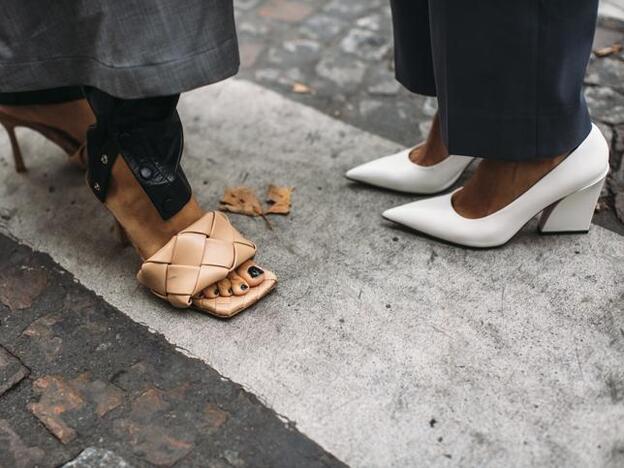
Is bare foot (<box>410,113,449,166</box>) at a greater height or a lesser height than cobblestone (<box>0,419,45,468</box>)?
greater

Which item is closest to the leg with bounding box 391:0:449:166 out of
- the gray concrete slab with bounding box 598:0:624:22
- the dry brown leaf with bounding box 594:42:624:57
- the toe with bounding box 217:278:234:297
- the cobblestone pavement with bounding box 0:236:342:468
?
the toe with bounding box 217:278:234:297

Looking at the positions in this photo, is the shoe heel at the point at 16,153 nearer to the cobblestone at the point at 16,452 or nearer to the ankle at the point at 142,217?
the ankle at the point at 142,217

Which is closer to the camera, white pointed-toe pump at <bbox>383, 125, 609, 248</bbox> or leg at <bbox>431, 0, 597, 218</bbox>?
leg at <bbox>431, 0, 597, 218</bbox>

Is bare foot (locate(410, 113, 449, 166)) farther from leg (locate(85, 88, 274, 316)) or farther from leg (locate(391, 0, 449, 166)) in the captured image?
leg (locate(85, 88, 274, 316))

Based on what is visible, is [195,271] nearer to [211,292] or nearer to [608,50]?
[211,292]

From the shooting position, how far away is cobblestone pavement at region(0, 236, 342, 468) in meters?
1.22

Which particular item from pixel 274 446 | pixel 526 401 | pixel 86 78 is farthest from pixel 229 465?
pixel 86 78

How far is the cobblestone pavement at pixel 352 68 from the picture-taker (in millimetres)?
2025

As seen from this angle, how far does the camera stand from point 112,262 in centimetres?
162

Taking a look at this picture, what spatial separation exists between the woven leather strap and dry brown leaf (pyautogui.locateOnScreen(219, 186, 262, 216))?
0.28 meters

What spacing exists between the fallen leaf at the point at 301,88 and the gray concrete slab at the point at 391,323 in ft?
1.22

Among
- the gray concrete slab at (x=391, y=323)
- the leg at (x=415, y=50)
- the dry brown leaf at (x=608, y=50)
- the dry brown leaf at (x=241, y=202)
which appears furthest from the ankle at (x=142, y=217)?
the dry brown leaf at (x=608, y=50)

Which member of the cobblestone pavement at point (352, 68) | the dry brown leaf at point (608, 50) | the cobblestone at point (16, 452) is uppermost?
the cobblestone at point (16, 452)

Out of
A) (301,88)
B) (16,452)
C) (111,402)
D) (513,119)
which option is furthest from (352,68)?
(16,452)
